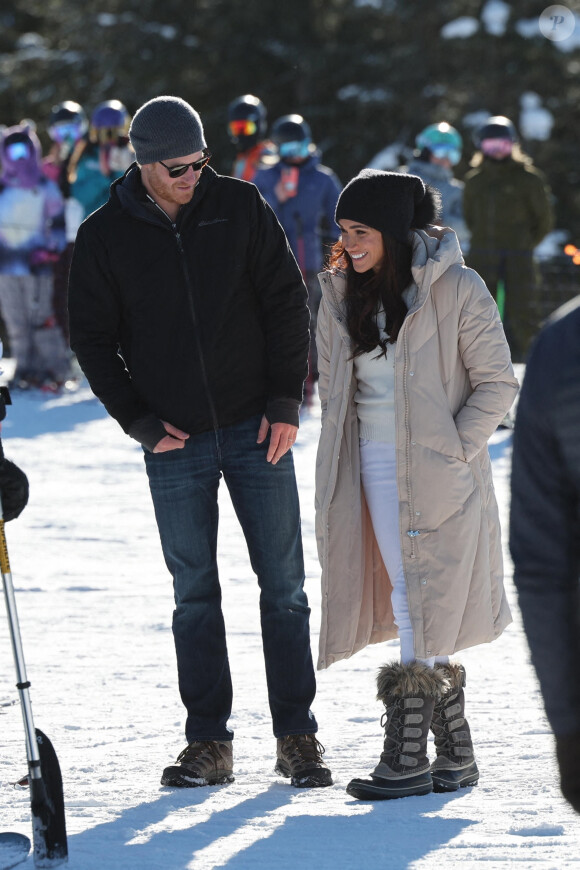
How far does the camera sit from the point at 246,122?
12.1 meters

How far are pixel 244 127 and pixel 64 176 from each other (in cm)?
157

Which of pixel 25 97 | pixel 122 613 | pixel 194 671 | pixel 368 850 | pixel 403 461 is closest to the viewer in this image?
pixel 368 850

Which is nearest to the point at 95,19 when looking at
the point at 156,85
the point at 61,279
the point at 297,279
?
the point at 156,85

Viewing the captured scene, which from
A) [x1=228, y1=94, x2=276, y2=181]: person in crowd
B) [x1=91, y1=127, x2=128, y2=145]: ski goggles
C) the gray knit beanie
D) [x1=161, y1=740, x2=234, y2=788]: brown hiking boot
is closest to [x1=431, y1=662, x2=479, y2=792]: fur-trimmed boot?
[x1=161, y1=740, x2=234, y2=788]: brown hiking boot

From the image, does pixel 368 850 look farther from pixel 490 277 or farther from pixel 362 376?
pixel 490 277

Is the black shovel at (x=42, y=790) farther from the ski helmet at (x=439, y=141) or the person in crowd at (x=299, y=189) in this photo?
the ski helmet at (x=439, y=141)

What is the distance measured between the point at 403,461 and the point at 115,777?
1.28 m

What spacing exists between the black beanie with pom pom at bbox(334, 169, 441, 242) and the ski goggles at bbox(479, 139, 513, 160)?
815 centimetres

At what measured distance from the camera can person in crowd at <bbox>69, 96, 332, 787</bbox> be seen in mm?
4336

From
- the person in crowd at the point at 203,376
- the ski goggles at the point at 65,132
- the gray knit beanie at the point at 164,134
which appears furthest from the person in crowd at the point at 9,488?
the ski goggles at the point at 65,132

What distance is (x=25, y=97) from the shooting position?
2761cm

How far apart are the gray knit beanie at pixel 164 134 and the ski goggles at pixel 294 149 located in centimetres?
717

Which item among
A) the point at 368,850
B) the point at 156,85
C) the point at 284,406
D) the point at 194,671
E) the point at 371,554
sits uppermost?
the point at 156,85

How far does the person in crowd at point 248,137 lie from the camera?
1204cm
